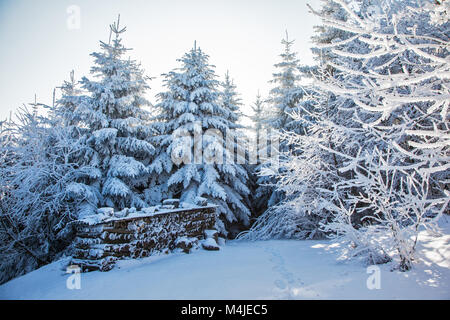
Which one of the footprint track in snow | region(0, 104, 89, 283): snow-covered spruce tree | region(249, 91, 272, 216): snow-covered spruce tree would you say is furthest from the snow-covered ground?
region(249, 91, 272, 216): snow-covered spruce tree

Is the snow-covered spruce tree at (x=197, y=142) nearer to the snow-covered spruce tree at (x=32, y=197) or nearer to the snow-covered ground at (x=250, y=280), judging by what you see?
the snow-covered spruce tree at (x=32, y=197)

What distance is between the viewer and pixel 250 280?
3.38 meters

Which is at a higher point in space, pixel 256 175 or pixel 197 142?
pixel 197 142

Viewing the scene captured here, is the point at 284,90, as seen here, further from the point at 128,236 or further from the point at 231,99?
the point at 128,236

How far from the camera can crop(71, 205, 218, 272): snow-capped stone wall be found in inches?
170

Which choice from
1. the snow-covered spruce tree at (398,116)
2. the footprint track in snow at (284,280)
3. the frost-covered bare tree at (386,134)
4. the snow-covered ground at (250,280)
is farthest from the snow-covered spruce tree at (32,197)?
the snow-covered spruce tree at (398,116)

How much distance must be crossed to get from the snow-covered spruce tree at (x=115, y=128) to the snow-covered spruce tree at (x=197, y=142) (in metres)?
1.05

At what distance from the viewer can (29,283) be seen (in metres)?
4.01

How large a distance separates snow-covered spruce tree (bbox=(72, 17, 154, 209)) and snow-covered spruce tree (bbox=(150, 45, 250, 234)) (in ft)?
3.44

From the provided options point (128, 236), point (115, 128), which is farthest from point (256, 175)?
point (128, 236)

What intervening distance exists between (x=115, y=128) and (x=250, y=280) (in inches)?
346

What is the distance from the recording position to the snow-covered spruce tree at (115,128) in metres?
9.07
